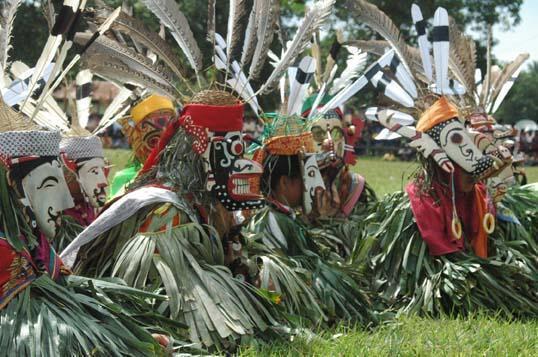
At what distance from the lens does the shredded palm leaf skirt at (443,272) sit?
5973 millimetres

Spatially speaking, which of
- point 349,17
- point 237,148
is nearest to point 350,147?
point 237,148

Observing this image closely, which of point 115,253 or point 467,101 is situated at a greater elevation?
point 467,101

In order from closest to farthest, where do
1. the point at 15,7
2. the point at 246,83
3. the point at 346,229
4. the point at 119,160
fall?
1. the point at 15,7
2. the point at 246,83
3. the point at 346,229
4. the point at 119,160

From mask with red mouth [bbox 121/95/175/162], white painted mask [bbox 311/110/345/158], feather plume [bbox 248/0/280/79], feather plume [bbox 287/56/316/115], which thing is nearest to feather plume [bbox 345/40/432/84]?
feather plume [bbox 287/56/316/115]

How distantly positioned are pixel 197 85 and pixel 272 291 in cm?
126

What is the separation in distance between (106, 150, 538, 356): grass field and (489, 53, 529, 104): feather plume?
2.23m

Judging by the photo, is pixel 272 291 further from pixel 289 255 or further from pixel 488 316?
pixel 488 316

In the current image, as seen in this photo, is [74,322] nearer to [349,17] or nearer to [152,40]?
[152,40]

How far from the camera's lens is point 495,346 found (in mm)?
4785

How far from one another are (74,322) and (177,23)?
1.94 m

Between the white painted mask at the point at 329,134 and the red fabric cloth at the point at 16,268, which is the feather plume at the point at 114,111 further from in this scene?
the red fabric cloth at the point at 16,268

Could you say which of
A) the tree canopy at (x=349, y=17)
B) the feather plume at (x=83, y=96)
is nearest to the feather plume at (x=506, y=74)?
the feather plume at (x=83, y=96)

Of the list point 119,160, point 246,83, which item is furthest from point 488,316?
point 119,160

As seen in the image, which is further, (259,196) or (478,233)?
(478,233)
